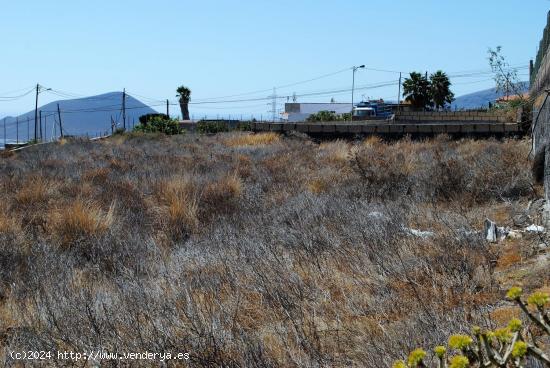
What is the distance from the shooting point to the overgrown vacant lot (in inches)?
138

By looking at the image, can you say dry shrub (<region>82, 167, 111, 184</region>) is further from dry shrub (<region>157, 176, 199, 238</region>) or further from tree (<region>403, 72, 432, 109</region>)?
tree (<region>403, 72, 432, 109</region>)

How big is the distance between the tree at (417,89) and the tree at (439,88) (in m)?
0.59

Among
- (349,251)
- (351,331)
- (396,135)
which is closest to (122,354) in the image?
(351,331)

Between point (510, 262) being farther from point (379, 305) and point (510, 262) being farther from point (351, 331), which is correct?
point (351, 331)

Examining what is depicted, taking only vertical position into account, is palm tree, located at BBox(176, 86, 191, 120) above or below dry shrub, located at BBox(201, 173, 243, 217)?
above

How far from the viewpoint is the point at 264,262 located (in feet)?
16.9

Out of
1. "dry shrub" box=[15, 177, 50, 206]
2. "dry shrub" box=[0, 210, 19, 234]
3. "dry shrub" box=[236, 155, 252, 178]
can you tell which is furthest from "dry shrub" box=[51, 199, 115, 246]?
"dry shrub" box=[236, 155, 252, 178]

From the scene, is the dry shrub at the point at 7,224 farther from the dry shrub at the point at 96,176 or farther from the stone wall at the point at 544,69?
the stone wall at the point at 544,69

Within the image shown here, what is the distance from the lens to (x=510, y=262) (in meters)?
4.79

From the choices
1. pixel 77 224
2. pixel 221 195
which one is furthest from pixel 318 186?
pixel 77 224

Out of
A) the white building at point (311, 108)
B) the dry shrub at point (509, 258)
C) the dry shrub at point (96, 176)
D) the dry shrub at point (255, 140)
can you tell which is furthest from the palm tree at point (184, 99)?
the dry shrub at point (509, 258)

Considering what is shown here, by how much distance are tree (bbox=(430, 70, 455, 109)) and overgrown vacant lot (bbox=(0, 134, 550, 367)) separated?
52.5m

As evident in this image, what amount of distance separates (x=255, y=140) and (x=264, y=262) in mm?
14291

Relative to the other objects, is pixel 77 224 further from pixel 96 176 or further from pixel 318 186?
pixel 96 176
